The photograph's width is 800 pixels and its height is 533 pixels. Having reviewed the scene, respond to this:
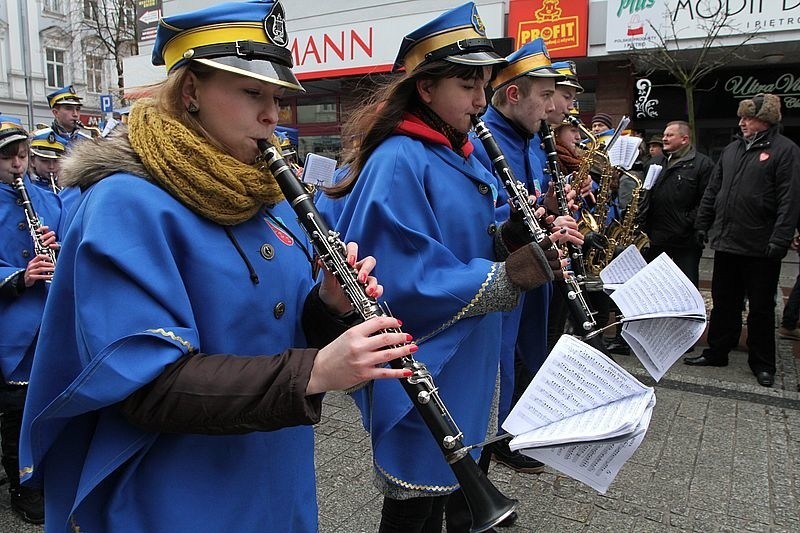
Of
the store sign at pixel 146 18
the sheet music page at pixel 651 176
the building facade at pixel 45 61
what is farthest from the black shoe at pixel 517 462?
the building facade at pixel 45 61

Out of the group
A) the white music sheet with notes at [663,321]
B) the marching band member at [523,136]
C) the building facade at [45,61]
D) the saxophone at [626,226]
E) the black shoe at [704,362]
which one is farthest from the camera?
the building facade at [45,61]

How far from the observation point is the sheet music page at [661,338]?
2344 millimetres

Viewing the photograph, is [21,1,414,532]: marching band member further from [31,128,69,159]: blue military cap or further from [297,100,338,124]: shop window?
[297,100,338,124]: shop window

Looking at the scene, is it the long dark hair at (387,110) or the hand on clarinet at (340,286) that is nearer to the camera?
the hand on clarinet at (340,286)

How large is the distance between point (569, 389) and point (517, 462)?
7.06 ft

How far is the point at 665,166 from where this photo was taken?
250 inches

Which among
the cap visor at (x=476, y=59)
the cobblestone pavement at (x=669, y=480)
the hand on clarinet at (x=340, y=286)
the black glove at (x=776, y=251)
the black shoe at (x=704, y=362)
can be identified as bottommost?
the cobblestone pavement at (x=669, y=480)

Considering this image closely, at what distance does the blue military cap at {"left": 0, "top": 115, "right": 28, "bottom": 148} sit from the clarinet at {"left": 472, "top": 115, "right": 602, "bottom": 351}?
2.53 m

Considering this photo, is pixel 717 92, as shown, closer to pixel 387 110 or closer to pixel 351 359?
pixel 387 110

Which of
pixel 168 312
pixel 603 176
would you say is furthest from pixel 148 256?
pixel 603 176

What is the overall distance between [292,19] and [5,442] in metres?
13.0

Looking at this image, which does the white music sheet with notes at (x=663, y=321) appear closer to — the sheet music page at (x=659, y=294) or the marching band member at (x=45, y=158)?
the sheet music page at (x=659, y=294)

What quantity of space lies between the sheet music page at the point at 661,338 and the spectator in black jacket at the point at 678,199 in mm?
4129

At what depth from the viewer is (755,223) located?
5172 millimetres
